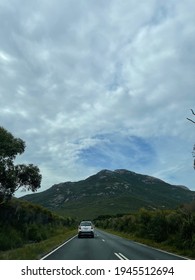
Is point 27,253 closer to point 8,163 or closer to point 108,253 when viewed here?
point 108,253

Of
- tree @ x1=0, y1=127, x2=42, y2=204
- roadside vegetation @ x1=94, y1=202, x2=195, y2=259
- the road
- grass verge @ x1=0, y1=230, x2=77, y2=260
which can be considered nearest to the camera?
grass verge @ x1=0, y1=230, x2=77, y2=260

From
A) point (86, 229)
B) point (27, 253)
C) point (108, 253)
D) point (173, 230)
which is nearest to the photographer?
point (27, 253)

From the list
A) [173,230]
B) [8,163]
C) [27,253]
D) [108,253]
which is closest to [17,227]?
[8,163]

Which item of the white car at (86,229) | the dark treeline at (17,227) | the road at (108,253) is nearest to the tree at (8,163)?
the dark treeline at (17,227)

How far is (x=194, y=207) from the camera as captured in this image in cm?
3003

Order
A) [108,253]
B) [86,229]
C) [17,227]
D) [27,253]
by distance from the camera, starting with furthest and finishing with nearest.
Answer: [86,229] → [17,227] → [108,253] → [27,253]

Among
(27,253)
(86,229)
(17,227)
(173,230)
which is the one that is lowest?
(27,253)

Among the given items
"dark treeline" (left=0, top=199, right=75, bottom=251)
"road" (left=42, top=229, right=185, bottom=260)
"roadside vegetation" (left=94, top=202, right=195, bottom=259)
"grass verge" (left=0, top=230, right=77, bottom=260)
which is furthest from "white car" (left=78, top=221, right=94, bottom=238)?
"grass verge" (left=0, top=230, right=77, bottom=260)

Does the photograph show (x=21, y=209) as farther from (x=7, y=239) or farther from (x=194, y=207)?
(x=194, y=207)

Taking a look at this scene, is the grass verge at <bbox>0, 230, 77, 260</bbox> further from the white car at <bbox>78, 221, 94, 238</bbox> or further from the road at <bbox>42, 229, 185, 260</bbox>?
the white car at <bbox>78, 221, 94, 238</bbox>

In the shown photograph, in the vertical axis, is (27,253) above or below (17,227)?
below

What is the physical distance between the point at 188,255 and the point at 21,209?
2599cm

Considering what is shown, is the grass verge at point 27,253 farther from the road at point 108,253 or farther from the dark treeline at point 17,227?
the dark treeline at point 17,227

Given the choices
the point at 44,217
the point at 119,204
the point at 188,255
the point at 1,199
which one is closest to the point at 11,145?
the point at 1,199
